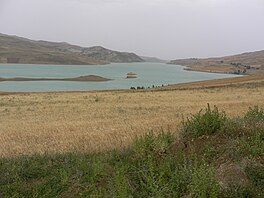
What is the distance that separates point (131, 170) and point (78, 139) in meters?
5.86

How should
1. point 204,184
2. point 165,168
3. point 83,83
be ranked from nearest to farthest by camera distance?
point 204,184
point 165,168
point 83,83

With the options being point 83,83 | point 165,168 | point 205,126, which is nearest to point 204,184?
point 165,168

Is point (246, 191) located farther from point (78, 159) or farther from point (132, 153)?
point (78, 159)

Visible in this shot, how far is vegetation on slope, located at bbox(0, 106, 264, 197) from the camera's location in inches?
281

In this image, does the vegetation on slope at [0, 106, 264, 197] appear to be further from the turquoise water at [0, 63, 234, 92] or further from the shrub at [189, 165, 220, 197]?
the turquoise water at [0, 63, 234, 92]

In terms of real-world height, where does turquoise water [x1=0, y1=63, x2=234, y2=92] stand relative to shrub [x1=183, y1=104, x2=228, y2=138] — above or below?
below

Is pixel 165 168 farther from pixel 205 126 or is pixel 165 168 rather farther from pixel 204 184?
pixel 205 126

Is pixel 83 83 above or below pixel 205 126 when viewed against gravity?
below

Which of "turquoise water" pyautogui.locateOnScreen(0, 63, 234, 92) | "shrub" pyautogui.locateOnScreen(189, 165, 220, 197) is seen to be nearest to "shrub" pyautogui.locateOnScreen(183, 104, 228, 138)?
"shrub" pyautogui.locateOnScreen(189, 165, 220, 197)

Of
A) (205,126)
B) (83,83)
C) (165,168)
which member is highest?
(205,126)

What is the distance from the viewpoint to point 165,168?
7.96 m

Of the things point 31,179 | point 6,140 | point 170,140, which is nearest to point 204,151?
point 170,140

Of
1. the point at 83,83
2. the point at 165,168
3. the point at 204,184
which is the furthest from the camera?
the point at 83,83

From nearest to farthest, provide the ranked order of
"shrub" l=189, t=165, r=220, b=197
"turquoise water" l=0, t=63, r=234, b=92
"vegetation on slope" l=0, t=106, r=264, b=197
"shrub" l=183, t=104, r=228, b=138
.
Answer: "shrub" l=189, t=165, r=220, b=197 < "vegetation on slope" l=0, t=106, r=264, b=197 < "shrub" l=183, t=104, r=228, b=138 < "turquoise water" l=0, t=63, r=234, b=92
